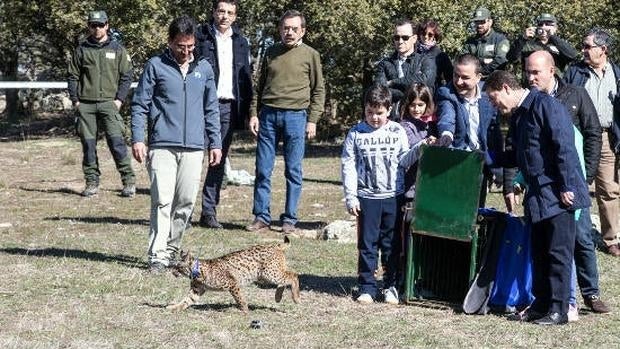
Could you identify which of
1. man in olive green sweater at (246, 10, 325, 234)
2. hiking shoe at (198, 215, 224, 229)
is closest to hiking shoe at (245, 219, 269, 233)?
man in olive green sweater at (246, 10, 325, 234)

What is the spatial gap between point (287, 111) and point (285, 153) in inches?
16.9

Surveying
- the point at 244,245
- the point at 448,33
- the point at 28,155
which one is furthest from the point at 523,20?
the point at 244,245

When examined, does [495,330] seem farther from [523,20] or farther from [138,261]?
[523,20]

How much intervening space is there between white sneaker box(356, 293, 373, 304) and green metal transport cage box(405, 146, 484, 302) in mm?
273

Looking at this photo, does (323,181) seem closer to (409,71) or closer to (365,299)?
(409,71)

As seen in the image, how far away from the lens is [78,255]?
970cm

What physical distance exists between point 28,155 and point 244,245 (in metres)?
11.5

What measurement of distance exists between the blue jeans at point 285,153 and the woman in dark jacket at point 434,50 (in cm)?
163

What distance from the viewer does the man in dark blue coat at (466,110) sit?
8336 millimetres

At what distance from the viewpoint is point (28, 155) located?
820 inches

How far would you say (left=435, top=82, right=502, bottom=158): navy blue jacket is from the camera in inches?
329

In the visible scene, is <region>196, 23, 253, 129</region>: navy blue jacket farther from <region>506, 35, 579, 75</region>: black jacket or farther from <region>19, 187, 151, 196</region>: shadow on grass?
<region>19, 187, 151, 196</region>: shadow on grass

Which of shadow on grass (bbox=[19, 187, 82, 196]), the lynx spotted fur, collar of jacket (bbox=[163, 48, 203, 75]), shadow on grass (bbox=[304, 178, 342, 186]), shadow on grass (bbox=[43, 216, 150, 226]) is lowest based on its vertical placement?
shadow on grass (bbox=[304, 178, 342, 186])

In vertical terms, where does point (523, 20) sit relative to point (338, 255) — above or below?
above
